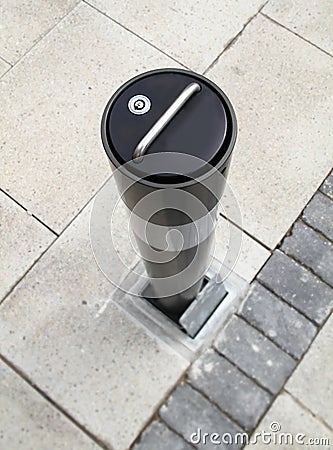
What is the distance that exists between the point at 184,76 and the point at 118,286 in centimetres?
123

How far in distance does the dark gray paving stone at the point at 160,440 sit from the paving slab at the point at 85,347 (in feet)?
0.14

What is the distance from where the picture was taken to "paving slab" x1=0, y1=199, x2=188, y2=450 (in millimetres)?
2299

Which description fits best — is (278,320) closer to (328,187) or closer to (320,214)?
(320,214)

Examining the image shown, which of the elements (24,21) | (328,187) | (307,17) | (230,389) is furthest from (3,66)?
(230,389)

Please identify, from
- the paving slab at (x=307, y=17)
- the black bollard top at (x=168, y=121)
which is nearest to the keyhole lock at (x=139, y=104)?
the black bollard top at (x=168, y=121)

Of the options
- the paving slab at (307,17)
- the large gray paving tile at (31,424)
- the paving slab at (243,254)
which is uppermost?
the paving slab at (307,17)

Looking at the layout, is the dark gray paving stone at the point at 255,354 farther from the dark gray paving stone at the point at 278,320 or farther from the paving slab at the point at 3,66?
the paving slab at the point at 3,66

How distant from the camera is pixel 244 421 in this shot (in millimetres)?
2277

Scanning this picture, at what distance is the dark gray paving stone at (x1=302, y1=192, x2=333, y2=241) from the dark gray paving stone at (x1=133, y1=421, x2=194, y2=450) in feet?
3.85

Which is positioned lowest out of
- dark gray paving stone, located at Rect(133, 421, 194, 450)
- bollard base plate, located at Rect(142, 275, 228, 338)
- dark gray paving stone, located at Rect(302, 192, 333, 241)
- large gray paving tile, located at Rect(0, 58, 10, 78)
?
dark gray paving stone, located at Rect(133, 421, 194, 450)

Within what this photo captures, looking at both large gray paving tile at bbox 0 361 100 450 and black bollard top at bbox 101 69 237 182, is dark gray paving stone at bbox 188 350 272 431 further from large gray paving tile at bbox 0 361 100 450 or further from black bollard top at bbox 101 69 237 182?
black bollard top at bbox 101 69 237 182

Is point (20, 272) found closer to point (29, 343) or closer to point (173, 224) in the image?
point (29, 343)

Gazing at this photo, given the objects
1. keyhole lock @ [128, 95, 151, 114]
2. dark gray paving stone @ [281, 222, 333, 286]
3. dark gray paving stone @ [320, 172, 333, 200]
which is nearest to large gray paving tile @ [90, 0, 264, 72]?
dark gray paving stone @ [320, 172, 333, 200]

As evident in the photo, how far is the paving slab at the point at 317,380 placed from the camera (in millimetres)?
2307
